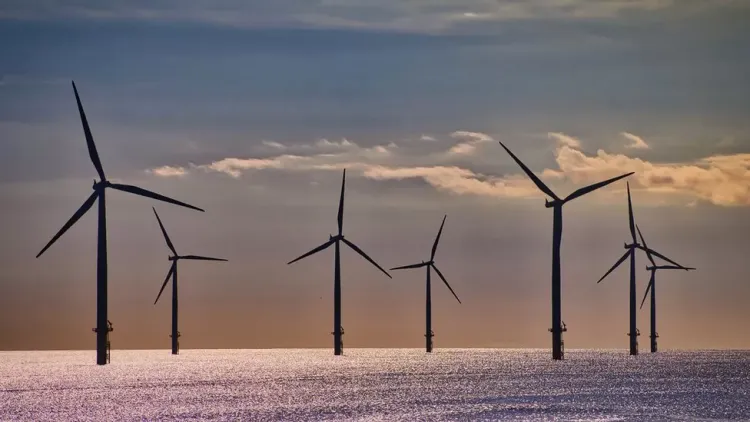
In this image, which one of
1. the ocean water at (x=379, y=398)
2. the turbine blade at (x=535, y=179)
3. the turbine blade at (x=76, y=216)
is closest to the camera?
the ocean water at (x=379, y=398)

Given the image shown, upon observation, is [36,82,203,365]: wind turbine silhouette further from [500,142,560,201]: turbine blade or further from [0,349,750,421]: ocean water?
[500,142,560,201]: turbine blade

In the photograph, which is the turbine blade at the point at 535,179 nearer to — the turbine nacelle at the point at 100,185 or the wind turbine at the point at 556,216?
the wind turbine at the point at 556,216

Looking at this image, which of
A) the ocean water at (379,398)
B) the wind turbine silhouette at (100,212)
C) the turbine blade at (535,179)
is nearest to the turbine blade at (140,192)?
the wind turbine silhouette at (100,212)

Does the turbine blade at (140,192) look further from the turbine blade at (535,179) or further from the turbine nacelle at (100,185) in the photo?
the turbine blade at (535,179)

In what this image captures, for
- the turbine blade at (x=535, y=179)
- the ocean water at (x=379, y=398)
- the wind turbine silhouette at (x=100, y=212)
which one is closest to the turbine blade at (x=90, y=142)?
the wind turbine silhouette at (x=100, y=212)

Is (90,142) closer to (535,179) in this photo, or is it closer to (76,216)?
(76,216)

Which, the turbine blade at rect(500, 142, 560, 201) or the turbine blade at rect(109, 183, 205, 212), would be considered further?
the turbine blade at rect(500, 142, 560, 201)

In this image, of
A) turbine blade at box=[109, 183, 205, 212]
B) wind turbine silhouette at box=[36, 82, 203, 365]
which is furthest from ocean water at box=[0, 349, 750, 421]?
turbine blade at box=[109, 183, 205, 212]

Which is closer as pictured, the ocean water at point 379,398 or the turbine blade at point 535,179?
the ocean water at point 379,398

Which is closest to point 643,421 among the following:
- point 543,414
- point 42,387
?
point 543,414

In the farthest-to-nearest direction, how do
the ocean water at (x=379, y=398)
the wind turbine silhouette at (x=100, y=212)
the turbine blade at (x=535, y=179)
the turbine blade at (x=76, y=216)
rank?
the turbine blade at (x=535, y=179)
the wind turbine silhouette at (x=100, y=212)
the turbine blade at (x=76, y=216)
the ocean water at (x=379, y=398)

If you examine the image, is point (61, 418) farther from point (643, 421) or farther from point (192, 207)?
point (192, 207)

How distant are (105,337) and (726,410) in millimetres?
85659

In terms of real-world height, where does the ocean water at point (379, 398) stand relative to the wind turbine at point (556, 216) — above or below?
below
